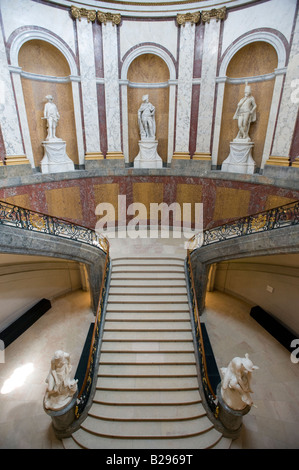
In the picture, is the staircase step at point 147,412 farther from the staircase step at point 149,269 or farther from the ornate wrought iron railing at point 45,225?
the ornate wrought iron railing at point 45,225

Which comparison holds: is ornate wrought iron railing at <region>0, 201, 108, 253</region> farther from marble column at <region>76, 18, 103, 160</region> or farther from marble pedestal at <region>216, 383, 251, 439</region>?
marble pedestal at <region>216, 383, 251, 439</region>

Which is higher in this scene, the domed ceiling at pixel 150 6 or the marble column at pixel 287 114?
the domed ceiling at pixel 150 6

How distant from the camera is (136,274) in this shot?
281 inches

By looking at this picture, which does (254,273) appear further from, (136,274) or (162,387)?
(162,387)

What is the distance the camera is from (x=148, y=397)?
494 centimetres

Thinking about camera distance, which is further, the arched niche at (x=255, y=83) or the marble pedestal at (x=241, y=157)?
the marble pedestal at (x=241, y=157)

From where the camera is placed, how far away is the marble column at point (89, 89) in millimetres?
8102

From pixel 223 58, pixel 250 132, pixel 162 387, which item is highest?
pixel 223 58

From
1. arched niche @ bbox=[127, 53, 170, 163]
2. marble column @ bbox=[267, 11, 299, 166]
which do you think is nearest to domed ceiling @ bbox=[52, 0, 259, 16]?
arched niche @ bbox=[127, 53, 170, 163]

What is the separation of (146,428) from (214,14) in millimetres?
11284

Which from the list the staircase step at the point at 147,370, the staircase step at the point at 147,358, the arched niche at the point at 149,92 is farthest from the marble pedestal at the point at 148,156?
the staircase step at the point at 147,370

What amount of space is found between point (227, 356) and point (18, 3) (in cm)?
1131

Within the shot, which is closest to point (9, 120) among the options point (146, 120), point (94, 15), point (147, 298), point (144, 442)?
point (94, 15)

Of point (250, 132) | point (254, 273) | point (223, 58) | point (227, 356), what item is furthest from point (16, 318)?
point (223, 58)
